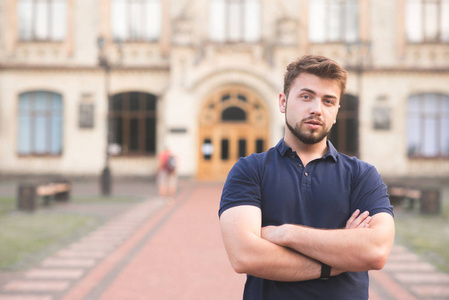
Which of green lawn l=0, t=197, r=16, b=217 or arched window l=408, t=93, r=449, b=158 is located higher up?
arched window l=408, t=93, r=449, b=158

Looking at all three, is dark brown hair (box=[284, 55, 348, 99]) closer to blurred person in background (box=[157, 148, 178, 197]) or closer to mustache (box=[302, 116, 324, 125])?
mustache (box=[302, 116, 324, 125])

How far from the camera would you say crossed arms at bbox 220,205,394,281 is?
1902mm

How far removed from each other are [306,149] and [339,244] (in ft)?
1.54

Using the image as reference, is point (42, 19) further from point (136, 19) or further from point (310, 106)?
point (310, 106)

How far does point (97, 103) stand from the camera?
21.5 meters

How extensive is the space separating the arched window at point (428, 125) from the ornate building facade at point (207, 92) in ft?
0.16

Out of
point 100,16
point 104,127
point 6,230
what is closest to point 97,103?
point 104,127

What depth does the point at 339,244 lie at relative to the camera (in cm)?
190

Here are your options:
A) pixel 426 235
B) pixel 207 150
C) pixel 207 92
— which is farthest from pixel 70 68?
pixel 426 235

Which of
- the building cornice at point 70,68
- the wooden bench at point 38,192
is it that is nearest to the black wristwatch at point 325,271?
the wooden bench at point 38,192

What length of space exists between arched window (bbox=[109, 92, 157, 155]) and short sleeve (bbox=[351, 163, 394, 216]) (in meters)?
20.3

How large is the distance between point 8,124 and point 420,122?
2006cm

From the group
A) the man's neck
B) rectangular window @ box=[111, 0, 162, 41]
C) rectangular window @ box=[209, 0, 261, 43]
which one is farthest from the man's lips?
rectangular window @ box=[111, 0, 162, 41]

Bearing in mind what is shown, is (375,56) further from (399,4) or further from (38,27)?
(38,27)
